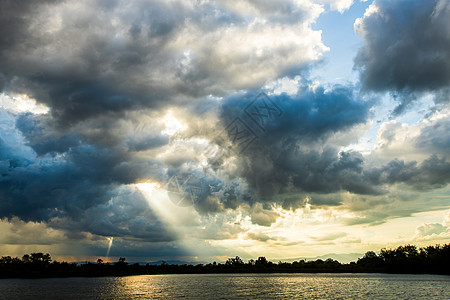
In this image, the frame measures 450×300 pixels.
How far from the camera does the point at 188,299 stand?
122 m

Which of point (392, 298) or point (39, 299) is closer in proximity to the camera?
point (392, 298)

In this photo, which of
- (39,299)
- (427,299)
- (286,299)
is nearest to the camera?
(427,299)

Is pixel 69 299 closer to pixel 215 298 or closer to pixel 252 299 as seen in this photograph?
pixel 215 298

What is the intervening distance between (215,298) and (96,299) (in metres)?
49.9

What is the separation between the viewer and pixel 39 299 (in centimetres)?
12650

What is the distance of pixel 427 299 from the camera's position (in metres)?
110

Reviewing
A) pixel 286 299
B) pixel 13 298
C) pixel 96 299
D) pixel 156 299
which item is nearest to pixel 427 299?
pixel 286 299

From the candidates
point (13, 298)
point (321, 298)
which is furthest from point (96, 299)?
point (321, 298)

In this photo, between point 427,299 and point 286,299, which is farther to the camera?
point 286,299

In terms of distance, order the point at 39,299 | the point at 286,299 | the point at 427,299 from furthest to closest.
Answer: the point at 39,299 → the point at 286,299 → the point at 427,299

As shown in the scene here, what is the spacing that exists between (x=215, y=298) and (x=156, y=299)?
24.3 metres

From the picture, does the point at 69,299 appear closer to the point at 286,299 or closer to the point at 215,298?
the point at 215,298

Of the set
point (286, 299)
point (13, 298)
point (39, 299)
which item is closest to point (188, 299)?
point (286, 299)

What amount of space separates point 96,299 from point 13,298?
117 ft
